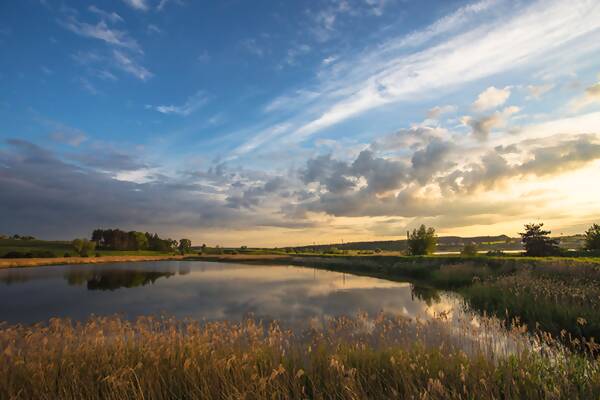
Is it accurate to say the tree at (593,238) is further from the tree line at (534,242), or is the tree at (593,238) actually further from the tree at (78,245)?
the tree at (78,245)

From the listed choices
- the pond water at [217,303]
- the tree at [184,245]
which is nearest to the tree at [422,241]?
the pond water at [217,303]

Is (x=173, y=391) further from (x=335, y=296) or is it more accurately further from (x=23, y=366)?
(x=335, y=296)

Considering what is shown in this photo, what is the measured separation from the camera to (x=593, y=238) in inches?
1987

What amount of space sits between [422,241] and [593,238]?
27.1 m

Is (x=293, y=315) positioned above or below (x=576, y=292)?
below

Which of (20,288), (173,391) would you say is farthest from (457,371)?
(20,288)

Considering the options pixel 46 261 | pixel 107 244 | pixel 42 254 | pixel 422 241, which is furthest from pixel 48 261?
pixel 422 241

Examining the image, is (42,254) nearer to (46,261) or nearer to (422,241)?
(46,261)

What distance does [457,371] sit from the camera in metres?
6.60

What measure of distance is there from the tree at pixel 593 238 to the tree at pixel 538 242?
3980 mm

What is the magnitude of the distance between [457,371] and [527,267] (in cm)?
2490

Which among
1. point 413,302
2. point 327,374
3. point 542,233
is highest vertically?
point 542,233

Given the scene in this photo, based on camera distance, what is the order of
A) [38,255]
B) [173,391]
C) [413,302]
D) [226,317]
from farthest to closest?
1. [38,255]
2. [413,302]
3. [226,317]
4. [173,391]

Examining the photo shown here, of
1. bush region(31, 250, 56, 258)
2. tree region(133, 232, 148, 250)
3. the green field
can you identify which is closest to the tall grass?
bush region(31, 250, 56, 258)
